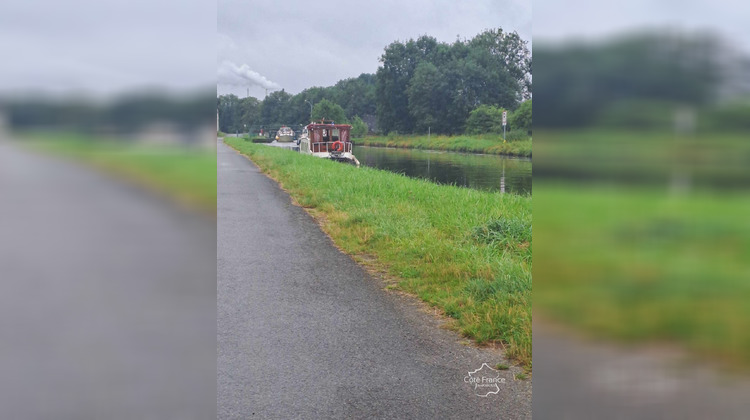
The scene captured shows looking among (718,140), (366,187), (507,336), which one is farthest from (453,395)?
(366,187)

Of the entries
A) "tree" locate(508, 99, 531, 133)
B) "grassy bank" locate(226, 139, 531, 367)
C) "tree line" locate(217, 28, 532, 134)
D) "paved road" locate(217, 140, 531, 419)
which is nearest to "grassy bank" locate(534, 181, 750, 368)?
"tree" locate(508, 99, 531, 133)

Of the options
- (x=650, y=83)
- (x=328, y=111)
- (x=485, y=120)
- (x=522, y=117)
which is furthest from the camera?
(x=328, y=111)

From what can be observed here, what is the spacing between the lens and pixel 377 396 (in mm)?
2662

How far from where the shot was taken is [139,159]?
1.19 m

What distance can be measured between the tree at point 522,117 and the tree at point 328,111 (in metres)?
1.08

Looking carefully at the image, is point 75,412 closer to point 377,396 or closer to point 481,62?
point 377,396

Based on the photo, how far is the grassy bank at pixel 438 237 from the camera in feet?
11.8

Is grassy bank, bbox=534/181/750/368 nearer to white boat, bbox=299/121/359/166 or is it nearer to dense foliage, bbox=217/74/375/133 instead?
dense foliage, bbox=217/74/375/133

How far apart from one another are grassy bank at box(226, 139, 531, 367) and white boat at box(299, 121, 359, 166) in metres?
0.28

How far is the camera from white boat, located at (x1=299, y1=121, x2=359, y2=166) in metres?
3.30

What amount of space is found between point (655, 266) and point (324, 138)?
92.8 inches

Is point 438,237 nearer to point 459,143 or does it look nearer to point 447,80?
point 459,143

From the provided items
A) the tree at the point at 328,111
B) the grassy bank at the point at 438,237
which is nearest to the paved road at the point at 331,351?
the grassy bank at the point at 438,237

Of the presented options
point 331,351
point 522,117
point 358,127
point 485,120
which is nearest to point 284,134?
point 358,127
